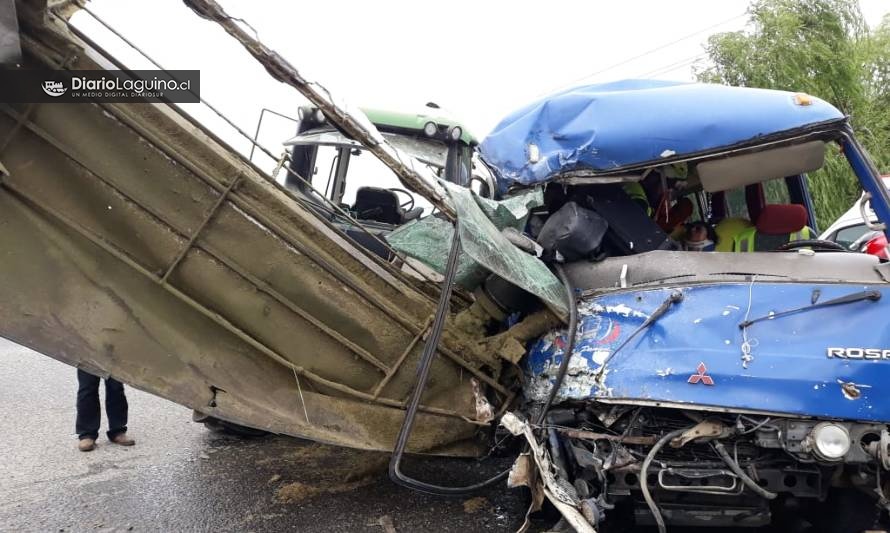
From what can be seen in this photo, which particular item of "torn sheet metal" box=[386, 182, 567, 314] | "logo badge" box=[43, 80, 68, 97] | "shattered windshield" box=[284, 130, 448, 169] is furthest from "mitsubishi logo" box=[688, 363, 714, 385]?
"shattered windshield" box=[284, 130, 448, 169]

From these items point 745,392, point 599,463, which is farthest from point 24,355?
point 745,392

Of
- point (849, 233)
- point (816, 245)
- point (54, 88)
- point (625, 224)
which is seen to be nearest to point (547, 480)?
point (625, 224)

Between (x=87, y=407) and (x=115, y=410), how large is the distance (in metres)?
0.26

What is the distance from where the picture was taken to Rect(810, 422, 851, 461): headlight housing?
2348 mm

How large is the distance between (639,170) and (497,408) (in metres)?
1.50

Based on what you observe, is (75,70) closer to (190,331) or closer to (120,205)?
(120,205)

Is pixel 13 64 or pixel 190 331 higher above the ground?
pixel 13 64

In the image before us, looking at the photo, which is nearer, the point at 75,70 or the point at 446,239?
the point at 75,70

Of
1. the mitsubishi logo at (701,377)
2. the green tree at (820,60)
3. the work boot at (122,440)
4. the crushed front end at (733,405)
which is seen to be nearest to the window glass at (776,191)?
the crushed front end at (733,405)

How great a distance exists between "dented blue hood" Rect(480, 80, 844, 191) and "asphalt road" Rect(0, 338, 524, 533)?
6.56 ft

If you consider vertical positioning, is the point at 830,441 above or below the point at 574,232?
below

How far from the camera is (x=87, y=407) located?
4480mm

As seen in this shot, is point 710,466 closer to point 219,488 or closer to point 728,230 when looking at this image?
point 728,230

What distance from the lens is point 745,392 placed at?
2475 mm
